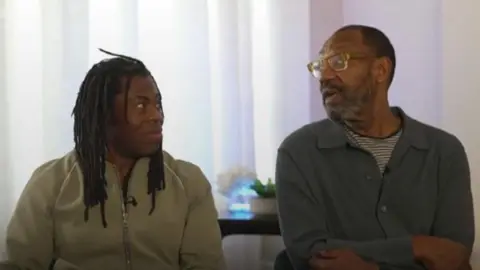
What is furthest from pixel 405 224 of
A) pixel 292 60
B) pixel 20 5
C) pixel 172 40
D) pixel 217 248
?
pixel 20 5

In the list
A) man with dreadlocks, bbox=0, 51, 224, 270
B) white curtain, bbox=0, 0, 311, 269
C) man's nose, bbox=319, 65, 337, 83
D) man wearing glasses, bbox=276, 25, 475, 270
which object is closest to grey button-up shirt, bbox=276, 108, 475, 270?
man wearing glasses, bbox=276, 25, 475, 270

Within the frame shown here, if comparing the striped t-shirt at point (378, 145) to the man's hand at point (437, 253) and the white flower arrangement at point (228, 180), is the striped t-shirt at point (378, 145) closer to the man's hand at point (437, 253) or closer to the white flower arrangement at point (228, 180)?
the man's hand at point (437, 253)

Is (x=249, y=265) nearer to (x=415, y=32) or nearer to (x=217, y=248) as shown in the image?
(x=217, y=248)

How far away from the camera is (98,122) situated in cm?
160

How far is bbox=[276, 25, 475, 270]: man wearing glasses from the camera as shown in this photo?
1.70 meters

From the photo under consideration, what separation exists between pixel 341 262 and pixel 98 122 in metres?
0.62

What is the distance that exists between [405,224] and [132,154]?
0.68 m

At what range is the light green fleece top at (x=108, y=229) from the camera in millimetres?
1575

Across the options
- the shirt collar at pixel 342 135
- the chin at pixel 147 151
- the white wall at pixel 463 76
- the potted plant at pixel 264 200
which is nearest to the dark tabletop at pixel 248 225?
the potted plant at pixel 264 200

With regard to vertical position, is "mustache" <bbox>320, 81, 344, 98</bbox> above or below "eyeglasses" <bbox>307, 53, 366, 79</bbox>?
below

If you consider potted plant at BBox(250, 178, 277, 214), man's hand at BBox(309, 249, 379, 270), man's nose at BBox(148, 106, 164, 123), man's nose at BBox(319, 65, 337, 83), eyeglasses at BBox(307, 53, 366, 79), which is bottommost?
man's hand at BBox(309, 249, 379, 270)

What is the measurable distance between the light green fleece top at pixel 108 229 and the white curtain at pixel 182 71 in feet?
0.86

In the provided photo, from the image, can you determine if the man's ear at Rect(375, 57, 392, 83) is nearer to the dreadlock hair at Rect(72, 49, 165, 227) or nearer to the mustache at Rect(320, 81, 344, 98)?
the mustache at Rect(320, 81, 344, 98)

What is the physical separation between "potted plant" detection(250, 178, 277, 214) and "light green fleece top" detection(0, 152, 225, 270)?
41 centimetres
